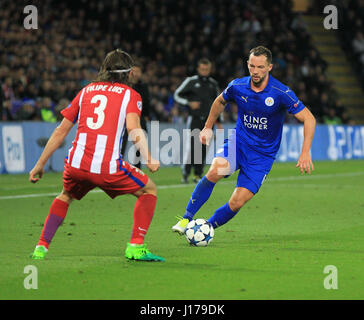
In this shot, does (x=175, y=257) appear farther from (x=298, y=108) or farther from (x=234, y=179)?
(x=234, y=179)

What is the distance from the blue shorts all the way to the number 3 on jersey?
6.96 feet

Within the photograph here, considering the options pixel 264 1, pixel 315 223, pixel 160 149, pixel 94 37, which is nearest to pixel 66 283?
pixel 315 223

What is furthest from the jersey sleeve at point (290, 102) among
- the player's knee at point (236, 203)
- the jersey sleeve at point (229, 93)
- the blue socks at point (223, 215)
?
the blue socks at point (223, 215)

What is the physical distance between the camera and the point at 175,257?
289 inches

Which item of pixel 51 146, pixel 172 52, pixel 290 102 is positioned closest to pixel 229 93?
pixel 290 102

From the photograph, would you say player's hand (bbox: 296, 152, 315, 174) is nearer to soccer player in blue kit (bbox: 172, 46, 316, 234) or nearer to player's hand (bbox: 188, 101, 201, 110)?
soccer player in blue kit (bbox: 172, 46, 316, 234)

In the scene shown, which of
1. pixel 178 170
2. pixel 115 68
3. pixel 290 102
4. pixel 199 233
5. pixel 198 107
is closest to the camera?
pixel 115 68

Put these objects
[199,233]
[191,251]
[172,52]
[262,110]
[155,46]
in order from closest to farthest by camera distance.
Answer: [191,251] → [199,233] → [262,110] → [172,52] → [155,46]

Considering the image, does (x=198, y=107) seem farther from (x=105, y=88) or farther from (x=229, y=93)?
(x=105, y=88)

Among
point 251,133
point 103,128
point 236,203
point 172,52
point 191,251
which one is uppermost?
point 172,52

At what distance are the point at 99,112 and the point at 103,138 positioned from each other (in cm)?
22

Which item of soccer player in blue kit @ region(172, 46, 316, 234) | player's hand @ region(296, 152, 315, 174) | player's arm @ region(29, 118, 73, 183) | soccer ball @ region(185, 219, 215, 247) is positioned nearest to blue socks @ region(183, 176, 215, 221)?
soccer player in blue kit @ region(172, 46, 316, 234)

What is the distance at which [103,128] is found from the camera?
265 inches

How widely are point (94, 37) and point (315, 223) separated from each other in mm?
16738
